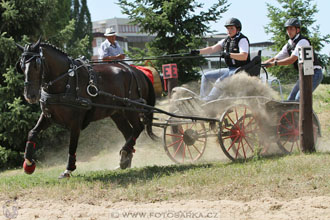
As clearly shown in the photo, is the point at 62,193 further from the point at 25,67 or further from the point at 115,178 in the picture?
the point at 25,67

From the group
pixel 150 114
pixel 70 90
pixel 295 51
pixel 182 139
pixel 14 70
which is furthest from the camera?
pixel 14 70

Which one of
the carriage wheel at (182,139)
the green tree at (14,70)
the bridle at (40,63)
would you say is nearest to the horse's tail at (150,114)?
the carriage wheel at (182,139)

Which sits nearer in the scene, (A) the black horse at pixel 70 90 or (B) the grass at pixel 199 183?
(B) the grass at pixel 199 183

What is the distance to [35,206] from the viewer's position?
510 cm

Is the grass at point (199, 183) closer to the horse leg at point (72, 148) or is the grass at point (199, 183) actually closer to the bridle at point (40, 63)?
the horse leg at point (72, 148)

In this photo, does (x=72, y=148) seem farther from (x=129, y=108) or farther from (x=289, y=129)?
(x=289, y=129)

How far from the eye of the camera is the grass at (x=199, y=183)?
5082 millimetres

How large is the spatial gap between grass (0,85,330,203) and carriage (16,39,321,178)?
59cm

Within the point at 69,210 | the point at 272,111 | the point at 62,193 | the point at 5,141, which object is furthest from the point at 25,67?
the point at 5,141

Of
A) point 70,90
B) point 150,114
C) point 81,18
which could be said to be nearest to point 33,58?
point 70,90

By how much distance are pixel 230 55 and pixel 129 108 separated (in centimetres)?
189

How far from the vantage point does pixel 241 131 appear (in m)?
7.32

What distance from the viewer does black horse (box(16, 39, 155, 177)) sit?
6.16 metres

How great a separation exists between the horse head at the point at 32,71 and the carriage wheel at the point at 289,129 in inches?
158
